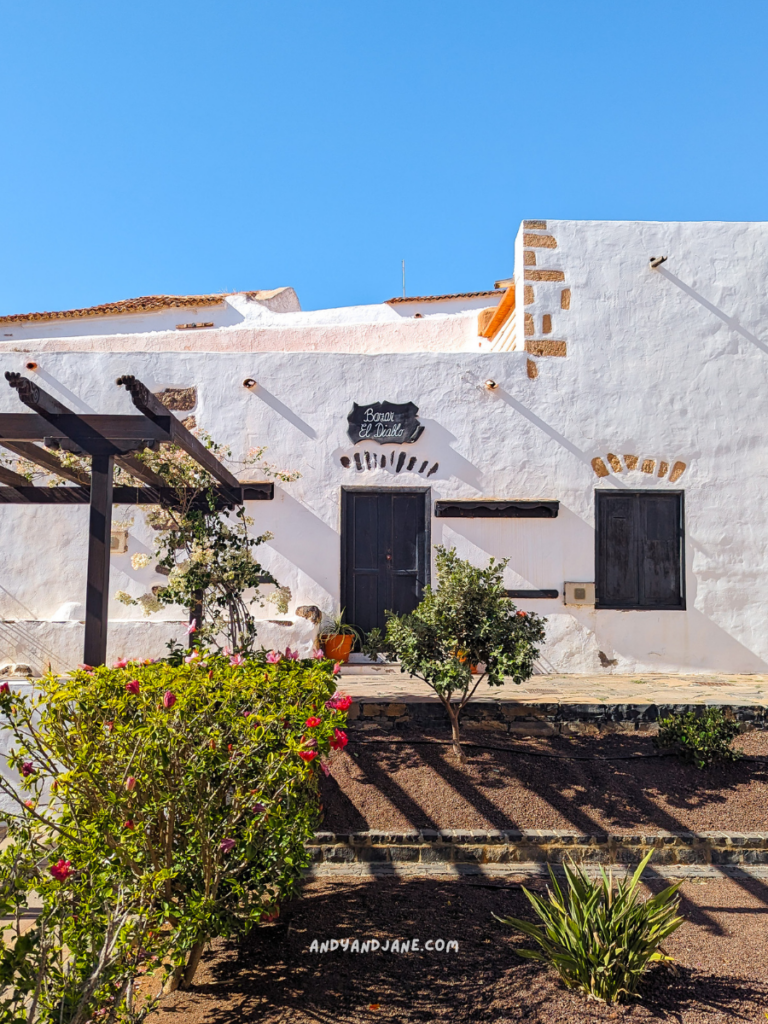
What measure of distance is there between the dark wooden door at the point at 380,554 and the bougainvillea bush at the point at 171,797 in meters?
4.32

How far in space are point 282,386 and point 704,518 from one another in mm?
4420

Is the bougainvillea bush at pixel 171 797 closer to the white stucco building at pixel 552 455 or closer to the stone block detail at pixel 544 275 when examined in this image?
the white stucco building at pixel 552 455

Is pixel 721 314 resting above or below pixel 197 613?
above

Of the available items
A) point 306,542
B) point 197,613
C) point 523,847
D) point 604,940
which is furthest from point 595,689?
point 604,940

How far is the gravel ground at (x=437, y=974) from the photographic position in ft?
9.12

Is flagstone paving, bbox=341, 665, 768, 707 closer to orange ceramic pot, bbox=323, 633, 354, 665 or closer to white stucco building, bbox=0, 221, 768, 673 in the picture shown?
orange ceramic pot, bbox=323, 633, 354, 665

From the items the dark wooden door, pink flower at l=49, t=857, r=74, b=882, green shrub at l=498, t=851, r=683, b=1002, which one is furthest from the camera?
the dark wooden door

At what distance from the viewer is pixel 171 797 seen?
280 centimetres

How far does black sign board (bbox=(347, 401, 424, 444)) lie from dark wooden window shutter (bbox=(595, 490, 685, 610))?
197cm

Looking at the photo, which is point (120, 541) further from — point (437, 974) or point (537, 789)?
point (437, 974)

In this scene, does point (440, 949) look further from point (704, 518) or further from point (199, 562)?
point (704, 518)

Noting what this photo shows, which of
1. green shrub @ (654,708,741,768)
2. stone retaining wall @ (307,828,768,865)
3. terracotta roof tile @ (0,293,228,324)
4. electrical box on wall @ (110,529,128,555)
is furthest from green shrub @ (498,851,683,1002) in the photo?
terracotta roof tile @ (0,293,228,324)

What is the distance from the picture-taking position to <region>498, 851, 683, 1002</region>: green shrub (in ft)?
9.32

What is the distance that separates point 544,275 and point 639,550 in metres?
2.94
